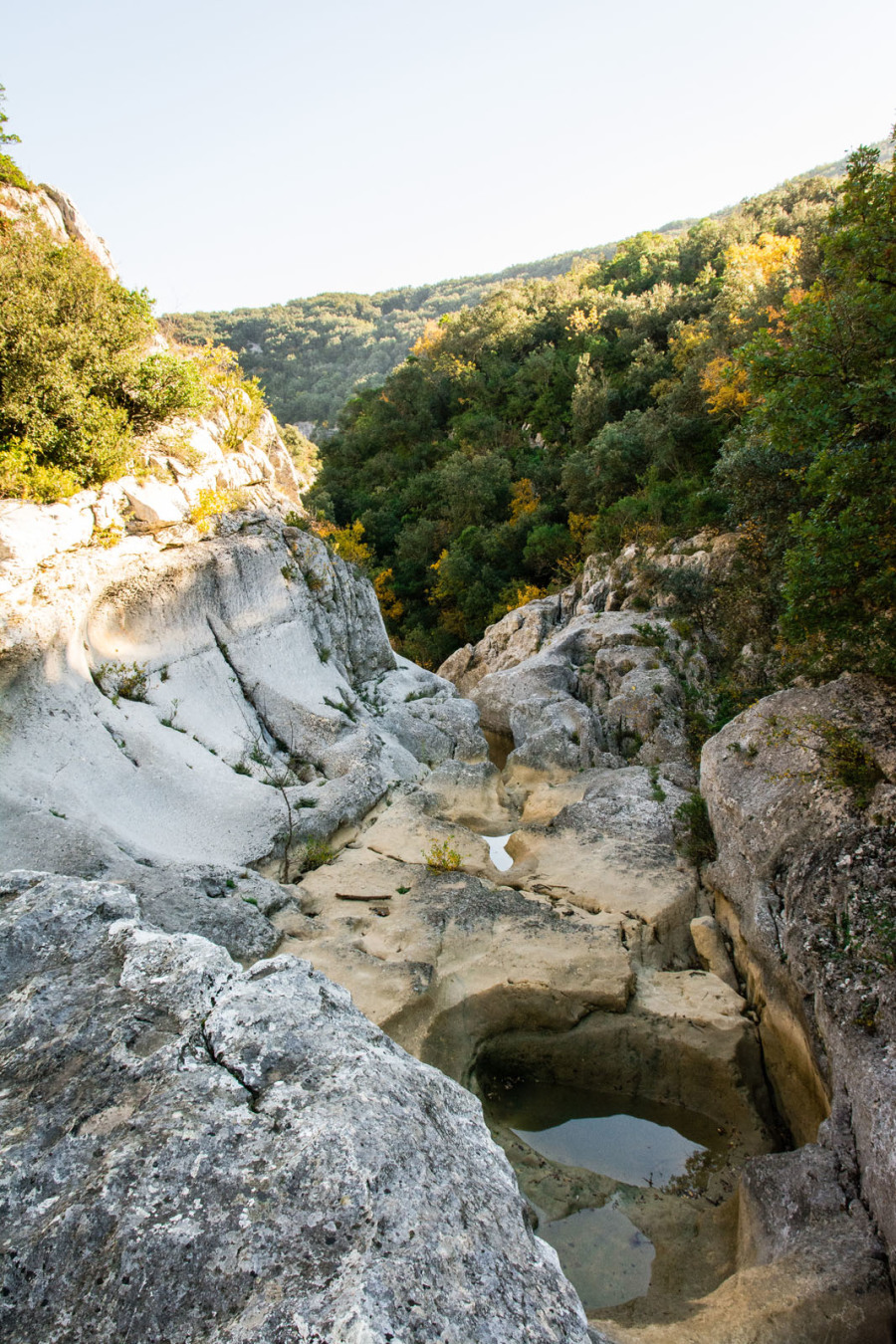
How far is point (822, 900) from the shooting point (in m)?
6.76

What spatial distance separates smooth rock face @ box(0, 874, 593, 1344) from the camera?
3.00 meters

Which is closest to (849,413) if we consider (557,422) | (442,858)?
(442,858)

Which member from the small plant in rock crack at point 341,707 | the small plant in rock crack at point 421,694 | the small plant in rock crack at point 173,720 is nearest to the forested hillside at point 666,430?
the small plant in rock crack at point 421,694

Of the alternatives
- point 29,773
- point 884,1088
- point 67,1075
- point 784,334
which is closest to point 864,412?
point 884,1088

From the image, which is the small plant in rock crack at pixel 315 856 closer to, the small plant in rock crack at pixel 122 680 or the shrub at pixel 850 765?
the small plant in rock crack at pixel 122 680

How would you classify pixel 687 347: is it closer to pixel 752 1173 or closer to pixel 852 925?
pixel 852 925

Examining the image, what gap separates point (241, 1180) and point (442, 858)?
22.8 feet

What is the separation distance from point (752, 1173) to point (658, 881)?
14.3 feet

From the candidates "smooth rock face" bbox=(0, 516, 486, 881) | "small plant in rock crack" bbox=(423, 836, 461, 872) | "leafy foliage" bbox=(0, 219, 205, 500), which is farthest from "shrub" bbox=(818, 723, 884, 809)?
"leafy foliage" bbox=(0, 219, 205, 500)

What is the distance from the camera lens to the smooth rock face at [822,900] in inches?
214

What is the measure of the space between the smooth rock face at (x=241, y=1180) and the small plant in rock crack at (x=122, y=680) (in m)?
6.02

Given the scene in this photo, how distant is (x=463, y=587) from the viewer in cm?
2944

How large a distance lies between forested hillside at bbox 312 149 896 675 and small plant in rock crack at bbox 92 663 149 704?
9758 millimetres

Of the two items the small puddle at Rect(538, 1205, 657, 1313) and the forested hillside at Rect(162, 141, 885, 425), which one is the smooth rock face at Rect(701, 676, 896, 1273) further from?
the forested hillside at Rect(162, 141, 885, 425)
